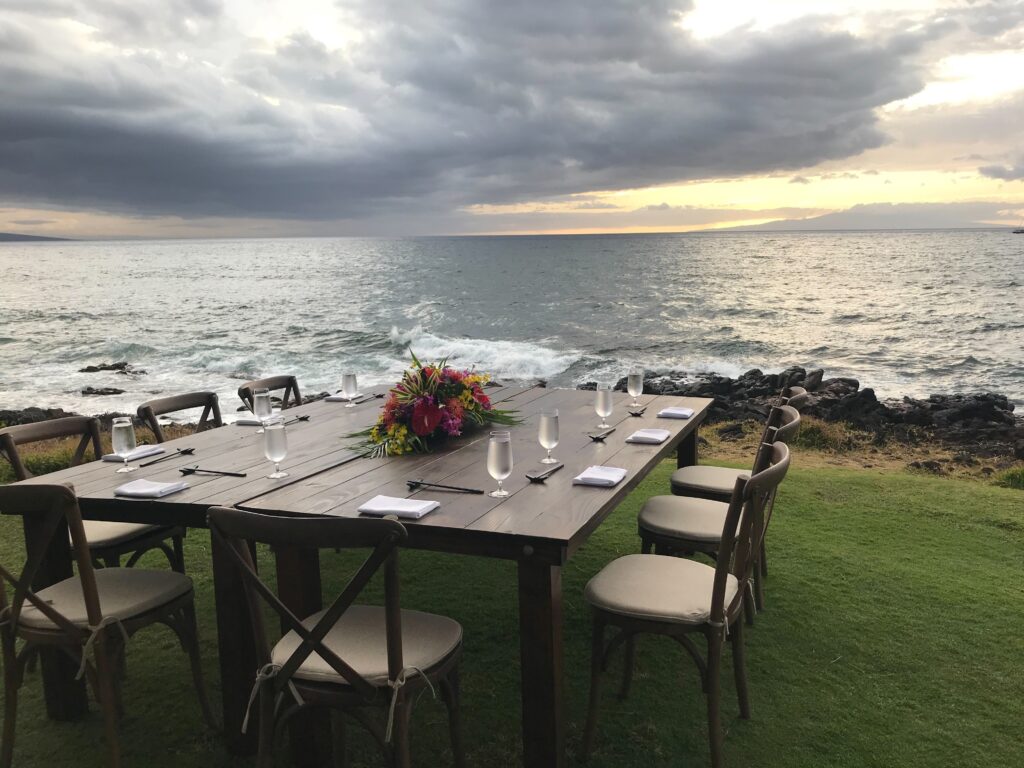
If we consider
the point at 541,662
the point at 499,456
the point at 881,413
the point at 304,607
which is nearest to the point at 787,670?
the point at 541,662

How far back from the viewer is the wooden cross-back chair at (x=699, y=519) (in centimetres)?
290

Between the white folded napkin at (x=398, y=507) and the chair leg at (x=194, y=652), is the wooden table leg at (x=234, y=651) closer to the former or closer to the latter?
the chair leg at (x=194, y=652)

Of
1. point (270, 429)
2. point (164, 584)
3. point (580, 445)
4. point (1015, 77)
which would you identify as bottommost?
point (164, 584)

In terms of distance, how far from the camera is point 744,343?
23.7 m

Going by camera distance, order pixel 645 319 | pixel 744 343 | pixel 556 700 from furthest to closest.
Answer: pixel 645 319 < pixel 744 343 < pixel 556 700

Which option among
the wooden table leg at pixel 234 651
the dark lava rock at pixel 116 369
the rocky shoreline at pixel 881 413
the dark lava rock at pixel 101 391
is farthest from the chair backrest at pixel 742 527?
the dark lava rock at pixel 116 369

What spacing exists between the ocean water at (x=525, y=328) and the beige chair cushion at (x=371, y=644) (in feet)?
41.4

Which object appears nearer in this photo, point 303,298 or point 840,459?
point 840,459

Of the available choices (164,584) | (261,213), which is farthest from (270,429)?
(261,213)

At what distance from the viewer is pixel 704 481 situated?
12.6 ft

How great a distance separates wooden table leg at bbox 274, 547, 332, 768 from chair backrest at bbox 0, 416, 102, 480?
1355 mm

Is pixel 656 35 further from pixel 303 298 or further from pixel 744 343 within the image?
pixel 303 298

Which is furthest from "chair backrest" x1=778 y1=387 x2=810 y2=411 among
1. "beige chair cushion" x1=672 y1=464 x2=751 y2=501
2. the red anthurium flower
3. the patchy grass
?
the patchy grass

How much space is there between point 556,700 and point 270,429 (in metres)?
1.23
